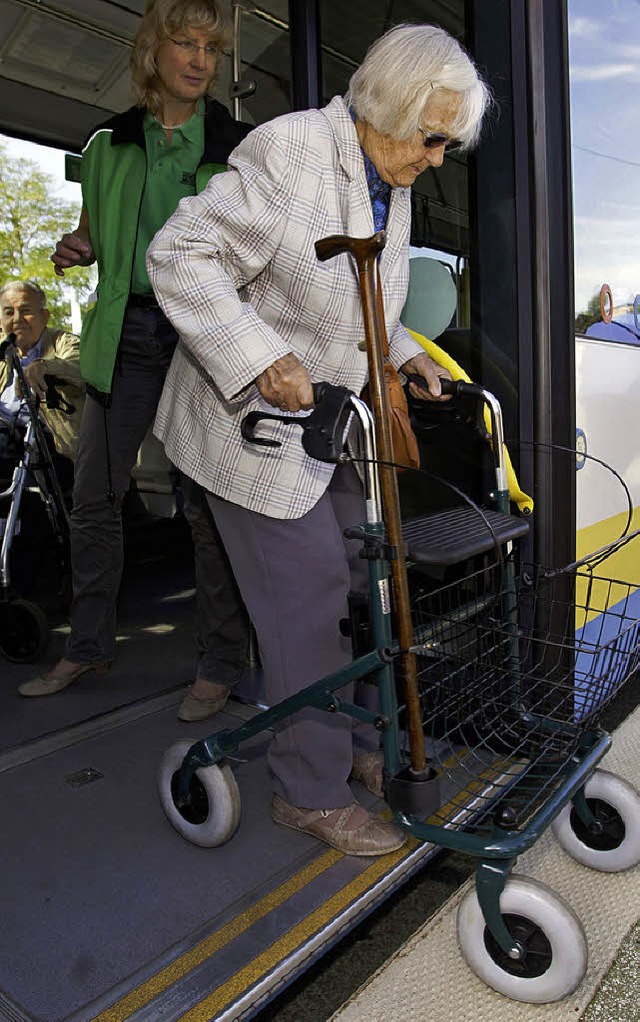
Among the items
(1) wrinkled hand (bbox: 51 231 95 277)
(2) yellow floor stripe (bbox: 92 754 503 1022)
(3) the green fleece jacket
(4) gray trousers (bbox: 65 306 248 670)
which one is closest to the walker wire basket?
(2) yellow floor stripe (bbox: 92 754 503 1022)

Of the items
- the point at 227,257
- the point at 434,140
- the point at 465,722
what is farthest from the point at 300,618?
the point at 434,140

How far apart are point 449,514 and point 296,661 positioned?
484mm

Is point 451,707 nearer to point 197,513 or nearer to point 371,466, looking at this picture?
point 371,466

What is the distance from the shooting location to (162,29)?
225cm

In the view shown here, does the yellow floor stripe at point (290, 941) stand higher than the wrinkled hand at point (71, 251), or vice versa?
the wrinkled hand at point (71, 251)

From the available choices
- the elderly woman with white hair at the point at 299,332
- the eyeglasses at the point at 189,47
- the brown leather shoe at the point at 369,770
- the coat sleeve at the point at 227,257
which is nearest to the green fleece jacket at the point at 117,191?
the eyeglasses at the point at 189,47

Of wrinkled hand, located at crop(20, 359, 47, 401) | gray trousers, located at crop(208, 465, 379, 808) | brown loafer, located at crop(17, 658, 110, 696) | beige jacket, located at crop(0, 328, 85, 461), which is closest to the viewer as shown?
gray trousers, located at crop(208, 465, 379, 808)

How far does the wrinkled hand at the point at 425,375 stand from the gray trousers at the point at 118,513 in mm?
863

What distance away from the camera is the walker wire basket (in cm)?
160

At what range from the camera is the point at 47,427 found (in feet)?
13.2

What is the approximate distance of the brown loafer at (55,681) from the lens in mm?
2846

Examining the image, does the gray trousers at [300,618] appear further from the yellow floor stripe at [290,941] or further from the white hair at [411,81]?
the white hair at [411,81]

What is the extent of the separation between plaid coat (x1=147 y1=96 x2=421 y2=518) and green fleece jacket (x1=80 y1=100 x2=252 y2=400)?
0.65 metres

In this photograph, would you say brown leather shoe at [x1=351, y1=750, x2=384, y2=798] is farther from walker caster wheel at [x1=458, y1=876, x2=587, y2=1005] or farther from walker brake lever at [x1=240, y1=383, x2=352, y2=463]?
walker brake lever at [x1=240, y1=383, x2=352, y2=463]
